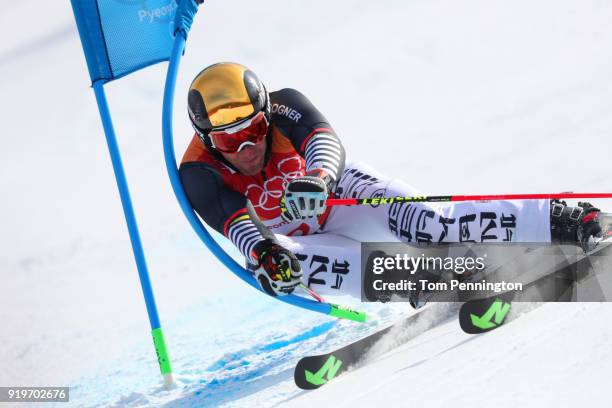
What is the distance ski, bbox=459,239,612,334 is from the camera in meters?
2.43

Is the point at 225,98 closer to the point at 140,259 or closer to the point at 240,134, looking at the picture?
the point at 240,134

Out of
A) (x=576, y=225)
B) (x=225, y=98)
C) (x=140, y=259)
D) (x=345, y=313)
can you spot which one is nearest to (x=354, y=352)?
(x=345, y=313)

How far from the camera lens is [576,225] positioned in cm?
257

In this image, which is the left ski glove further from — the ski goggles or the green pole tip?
the green pole tip

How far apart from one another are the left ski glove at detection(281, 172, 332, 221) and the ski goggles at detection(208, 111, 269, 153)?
37cm

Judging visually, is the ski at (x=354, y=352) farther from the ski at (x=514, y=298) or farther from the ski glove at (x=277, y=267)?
the ski at (x=514, y=298)

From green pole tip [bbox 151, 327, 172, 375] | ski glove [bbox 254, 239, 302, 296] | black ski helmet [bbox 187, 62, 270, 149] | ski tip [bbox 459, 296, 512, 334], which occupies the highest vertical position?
black ski helmet [bbox 187, 62, 270, 149]

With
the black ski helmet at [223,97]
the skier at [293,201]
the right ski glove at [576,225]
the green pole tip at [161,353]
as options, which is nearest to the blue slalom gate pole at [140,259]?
the green pole tip at [161,353]

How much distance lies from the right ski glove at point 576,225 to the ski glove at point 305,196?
898 mm

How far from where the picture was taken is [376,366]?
2.66m

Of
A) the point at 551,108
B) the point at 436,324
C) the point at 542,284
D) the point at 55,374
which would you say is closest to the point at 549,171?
the point at 551,108

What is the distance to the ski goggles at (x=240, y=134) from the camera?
2875mm

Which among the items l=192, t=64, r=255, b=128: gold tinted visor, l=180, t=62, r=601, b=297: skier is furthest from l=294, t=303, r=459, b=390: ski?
l=192, t=64, r=255, b=128: gold tinted visor

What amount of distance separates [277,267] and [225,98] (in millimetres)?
742
